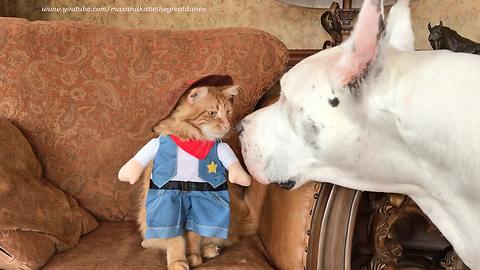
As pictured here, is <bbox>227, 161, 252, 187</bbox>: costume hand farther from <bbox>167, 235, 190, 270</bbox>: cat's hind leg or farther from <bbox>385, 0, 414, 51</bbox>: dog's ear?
<bbox>385, 0, 414, 51</bbox>: dog's ear

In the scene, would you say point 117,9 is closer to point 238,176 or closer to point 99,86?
point 99,86

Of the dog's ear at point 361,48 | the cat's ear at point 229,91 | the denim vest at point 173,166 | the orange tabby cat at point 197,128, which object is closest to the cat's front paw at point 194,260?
the orange tabby cat at point 197,128

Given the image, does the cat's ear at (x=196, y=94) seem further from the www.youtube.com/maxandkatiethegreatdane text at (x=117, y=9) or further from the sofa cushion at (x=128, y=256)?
the www.youtube.com/maxandkatiethegreatdane text at (x=117, y=9)

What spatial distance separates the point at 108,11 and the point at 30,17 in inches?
18.1

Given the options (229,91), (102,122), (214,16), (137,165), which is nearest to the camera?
(137,165)

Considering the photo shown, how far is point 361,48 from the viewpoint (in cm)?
56

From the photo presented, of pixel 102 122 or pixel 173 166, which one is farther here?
pixel 102 122

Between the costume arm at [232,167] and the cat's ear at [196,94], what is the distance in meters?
0.16

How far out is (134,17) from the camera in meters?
2.03

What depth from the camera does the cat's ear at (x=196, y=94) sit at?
98 centimetres

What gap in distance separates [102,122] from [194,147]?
18.8 inches

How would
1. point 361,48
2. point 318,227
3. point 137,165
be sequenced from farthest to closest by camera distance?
point 137,165 < point 318,227 < point 361,48

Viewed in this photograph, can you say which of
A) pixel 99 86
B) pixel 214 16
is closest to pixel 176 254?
pixel 99 86

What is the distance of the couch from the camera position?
A: 0.99 metres
